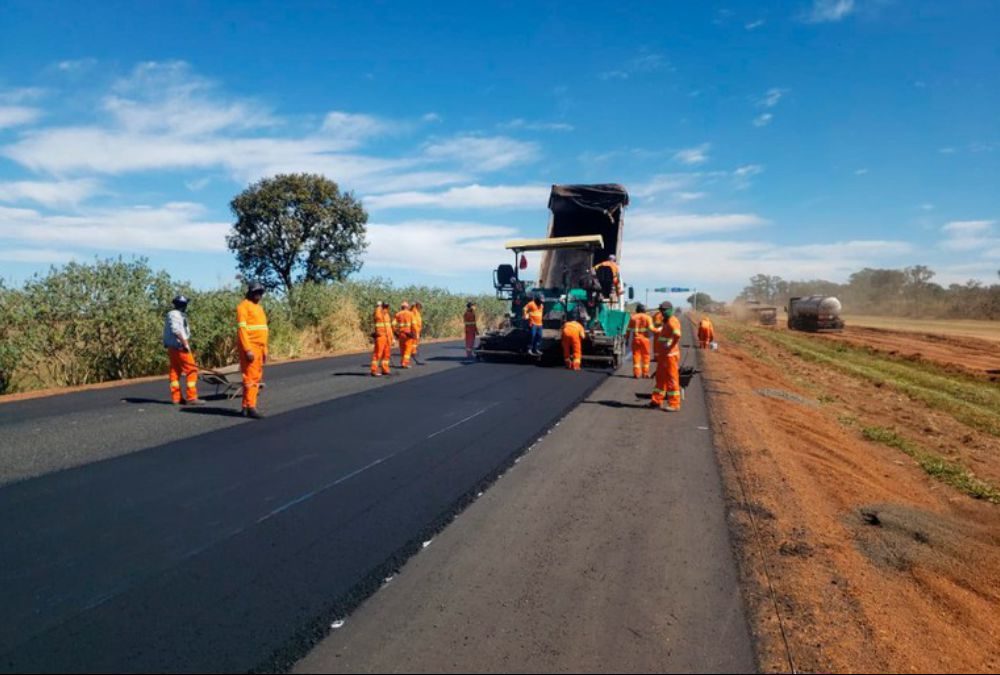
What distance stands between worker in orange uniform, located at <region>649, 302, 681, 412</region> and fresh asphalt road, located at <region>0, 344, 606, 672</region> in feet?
5.34

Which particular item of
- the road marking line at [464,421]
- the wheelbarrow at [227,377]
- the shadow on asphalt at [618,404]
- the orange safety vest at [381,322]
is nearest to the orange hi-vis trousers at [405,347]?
the orange safety vest at [381,322]

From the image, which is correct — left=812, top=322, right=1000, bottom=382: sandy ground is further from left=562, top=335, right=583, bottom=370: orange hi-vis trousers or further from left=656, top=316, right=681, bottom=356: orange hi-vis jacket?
left=656, top=316, right=681, bottom=356: orange hi-vis jacket

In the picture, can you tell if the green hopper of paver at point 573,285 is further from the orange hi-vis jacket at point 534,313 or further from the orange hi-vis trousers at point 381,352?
the orange hi-vis trousers at point 381,352

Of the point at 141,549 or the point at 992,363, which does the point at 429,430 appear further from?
the point at 992,363

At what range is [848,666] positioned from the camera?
2652mm

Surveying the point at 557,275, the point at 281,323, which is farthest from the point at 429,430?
the point at 281,323

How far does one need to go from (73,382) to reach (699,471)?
11.4 metres

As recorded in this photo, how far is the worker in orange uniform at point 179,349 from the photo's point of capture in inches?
328

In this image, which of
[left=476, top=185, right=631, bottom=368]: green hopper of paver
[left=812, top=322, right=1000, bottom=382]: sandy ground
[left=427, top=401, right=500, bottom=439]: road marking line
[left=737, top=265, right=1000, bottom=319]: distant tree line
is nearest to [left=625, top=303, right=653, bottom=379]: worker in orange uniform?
[left=476, top=185, right=631, bottom=368]: green hopper of paver

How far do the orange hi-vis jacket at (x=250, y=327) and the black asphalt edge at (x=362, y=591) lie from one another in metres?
3.85

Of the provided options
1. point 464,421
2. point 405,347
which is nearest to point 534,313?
point 405,347

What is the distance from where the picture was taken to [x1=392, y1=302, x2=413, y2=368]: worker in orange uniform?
1277 centimetres

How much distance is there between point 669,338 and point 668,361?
0.38 m

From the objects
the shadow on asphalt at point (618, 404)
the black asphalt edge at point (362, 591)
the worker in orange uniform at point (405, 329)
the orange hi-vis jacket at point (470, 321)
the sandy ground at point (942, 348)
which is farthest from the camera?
the sandy ground at point (942, 348)
